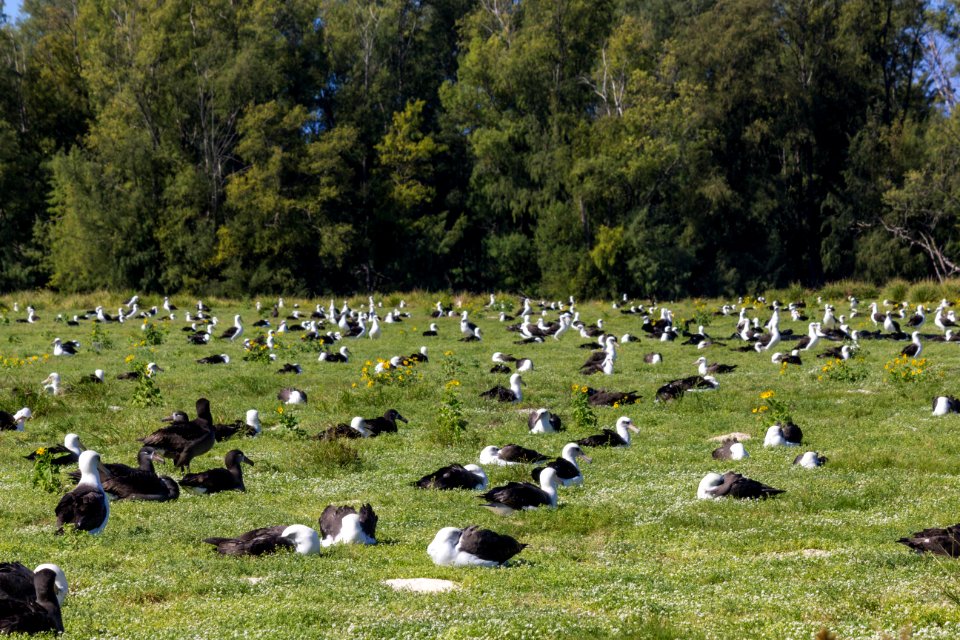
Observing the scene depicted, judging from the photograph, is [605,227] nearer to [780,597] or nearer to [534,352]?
[534,352]

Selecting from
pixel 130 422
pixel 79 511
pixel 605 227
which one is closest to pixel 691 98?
pixel 605 227

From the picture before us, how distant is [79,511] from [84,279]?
63.4 metres

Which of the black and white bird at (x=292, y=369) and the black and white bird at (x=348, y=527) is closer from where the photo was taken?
the black and white bird at (x=348, y=527)

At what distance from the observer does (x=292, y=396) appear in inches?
891

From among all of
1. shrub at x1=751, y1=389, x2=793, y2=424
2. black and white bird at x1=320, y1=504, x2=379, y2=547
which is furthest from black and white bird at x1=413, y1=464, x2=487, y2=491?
shrub at x1=751, y1=389, x2=793, y2=424

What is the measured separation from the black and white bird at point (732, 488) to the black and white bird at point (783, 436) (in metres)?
3.94

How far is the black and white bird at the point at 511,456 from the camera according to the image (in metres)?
16.1

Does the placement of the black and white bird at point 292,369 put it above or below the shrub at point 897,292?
below

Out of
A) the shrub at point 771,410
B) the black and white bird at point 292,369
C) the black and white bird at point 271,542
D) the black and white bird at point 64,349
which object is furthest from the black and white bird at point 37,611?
the black and white bird at point 64,349

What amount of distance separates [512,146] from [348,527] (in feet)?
202

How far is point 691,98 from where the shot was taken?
6638 centimetres

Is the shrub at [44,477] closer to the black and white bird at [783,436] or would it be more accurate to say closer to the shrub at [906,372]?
the black and white bird at [783,436]

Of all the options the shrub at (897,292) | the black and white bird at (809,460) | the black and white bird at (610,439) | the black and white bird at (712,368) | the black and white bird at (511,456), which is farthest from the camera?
the shrub at (897,292)

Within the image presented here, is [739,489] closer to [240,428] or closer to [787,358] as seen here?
[240,428]
